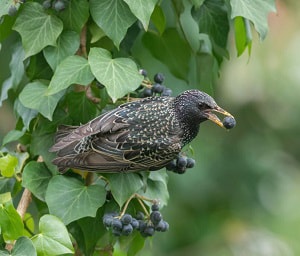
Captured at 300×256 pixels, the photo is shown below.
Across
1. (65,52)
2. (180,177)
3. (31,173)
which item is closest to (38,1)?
(65,52)

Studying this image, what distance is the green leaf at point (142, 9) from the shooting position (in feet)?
8.88

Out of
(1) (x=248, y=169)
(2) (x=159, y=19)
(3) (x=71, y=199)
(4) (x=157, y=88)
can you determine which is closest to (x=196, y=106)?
(4) (x=157, y=88)

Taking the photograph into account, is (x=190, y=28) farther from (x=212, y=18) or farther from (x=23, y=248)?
(x=23, y=248)

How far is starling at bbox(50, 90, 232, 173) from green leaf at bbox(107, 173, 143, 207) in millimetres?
37

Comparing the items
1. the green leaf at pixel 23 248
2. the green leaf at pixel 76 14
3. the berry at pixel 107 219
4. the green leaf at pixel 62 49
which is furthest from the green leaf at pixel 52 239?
the green leaf at pixel 76 14

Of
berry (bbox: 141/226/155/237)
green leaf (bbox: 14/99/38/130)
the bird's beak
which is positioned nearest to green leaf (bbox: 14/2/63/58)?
green leaf (bbox: 14/99/38/130)

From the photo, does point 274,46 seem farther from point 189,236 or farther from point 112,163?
point 112,163

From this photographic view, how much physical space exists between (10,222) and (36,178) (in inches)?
9.4

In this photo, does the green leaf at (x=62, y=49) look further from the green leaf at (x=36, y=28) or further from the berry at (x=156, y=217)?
the berry at (x=156, y=217)

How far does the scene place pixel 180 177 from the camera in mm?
5465

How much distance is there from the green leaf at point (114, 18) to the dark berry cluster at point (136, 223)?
1.90ft

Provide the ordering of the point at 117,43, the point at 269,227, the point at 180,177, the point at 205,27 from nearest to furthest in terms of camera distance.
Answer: the point at 117,43 → the point at 205,27 → the point at 180,177 → the point at 269,227

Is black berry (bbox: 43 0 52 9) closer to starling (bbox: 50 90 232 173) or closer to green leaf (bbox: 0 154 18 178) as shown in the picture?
starling (bbox: 50 90 232 173)

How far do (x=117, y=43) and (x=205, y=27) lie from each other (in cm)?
42
